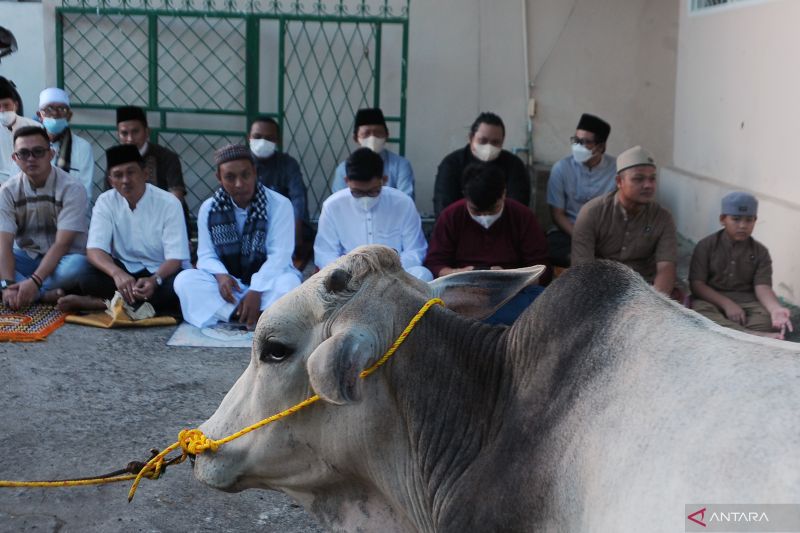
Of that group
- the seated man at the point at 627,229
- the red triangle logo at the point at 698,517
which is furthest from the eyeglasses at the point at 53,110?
the red triangle logo at the point at 698,517

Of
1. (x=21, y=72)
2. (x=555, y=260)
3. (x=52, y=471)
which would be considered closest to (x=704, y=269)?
(x=555, y=260)

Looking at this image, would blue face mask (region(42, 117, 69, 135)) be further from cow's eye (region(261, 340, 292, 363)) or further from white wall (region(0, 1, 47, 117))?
cow's eye (region(261, 340, 292, 363))

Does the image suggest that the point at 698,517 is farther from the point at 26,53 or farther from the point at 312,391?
the point at 26,53

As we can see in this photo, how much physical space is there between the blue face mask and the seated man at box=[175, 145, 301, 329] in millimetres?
1930

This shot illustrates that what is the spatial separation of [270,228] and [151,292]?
0.89 meters

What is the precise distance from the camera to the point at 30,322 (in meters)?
6.47

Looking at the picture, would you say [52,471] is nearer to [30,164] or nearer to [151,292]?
[151,292]

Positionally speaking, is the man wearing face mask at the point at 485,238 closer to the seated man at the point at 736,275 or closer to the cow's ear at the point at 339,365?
the seated man at the point at 736,275

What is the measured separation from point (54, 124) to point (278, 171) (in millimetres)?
1779

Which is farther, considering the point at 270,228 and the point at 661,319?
the point at 270,228

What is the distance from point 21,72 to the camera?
8953 mm

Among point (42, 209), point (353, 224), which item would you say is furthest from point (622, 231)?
point (42, 209)

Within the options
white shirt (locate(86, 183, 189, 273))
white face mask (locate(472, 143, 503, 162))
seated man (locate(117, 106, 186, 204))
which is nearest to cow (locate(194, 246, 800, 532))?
white shirt (locate(86, 183, 189, 273))

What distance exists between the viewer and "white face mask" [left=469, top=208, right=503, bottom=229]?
6293 millimetres
